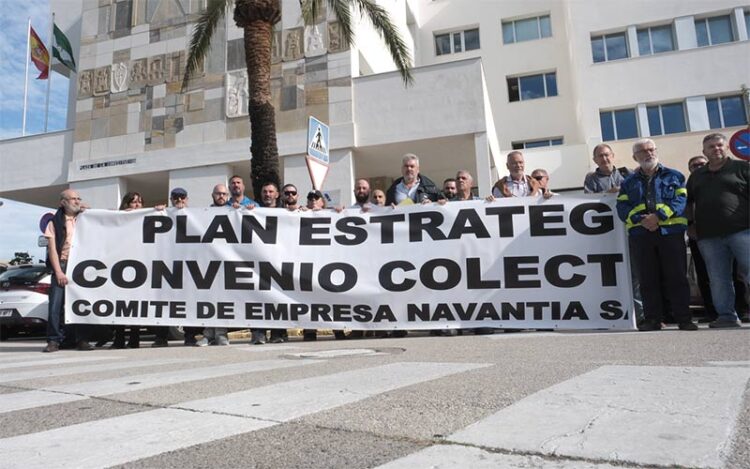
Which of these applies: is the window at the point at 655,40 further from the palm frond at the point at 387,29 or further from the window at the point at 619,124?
the palm frond at the point at 387,29

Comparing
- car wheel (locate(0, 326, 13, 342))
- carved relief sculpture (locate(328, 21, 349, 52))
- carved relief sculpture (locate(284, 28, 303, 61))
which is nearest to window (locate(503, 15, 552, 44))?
carved relief sculpture (locate(328, 21, 349, 52))

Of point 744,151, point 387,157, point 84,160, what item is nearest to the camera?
point 744,151

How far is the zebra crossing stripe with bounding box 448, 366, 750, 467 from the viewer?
1628 mm

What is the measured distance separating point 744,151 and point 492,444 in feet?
43.9

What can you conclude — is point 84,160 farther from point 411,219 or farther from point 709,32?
point 709,32

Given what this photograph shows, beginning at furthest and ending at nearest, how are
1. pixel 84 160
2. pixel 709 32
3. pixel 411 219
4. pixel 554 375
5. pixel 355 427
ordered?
pixel 709 32, pixel 84 160, pixel 411 219, pixel 554 375, pixel 355 427

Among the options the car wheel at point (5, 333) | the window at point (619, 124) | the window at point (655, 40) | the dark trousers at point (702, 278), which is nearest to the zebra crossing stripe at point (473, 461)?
the dark trousers at point (702, 278)

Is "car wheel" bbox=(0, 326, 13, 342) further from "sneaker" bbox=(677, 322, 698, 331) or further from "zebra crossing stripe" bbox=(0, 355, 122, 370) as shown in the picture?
"sneaker" bbox=(677, 322, 698, 331)

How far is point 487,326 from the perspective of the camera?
6.43 meters

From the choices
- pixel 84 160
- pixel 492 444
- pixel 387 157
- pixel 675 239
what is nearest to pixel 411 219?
pixel 675 239

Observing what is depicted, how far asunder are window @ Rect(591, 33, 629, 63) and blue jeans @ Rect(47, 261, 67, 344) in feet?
75.4

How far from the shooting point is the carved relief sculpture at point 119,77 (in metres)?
20.8

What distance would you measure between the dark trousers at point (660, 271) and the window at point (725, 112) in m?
19.5

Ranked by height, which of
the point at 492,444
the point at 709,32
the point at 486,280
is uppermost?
the point at 709,32
